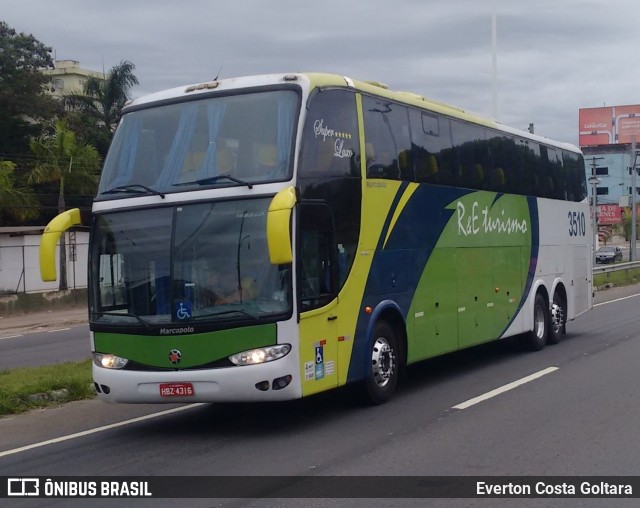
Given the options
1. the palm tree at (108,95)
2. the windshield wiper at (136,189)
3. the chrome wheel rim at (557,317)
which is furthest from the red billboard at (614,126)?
the windshield wiper at (136,189)

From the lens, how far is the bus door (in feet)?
31.9

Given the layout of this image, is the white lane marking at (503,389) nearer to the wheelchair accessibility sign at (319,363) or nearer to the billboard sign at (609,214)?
the wheelchair accessibility sign at (319,363)

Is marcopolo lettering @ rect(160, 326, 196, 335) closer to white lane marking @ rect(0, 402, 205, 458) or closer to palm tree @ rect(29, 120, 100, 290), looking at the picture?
white lane marking @ rect(0, 402, 205, 458)

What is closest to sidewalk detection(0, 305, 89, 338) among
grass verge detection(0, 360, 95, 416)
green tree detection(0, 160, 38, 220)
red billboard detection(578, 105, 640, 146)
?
green tree detection(0, 160, 38, 220)

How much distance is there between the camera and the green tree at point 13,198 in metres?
37.1

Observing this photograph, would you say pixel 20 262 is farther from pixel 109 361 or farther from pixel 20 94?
pixel 109 361

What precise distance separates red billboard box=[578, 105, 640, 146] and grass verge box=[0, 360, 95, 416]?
106m

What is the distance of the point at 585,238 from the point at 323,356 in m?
11.6

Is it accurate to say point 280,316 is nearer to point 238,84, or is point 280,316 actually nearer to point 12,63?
point 238,84

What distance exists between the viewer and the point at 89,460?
28.9 ft

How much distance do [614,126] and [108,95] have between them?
7555cm

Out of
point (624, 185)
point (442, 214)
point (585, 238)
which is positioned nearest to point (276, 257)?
point (442, 214)

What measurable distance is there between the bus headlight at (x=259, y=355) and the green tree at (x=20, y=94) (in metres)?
43.9

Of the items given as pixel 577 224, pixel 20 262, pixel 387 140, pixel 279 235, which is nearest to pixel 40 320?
pixel 20 262
